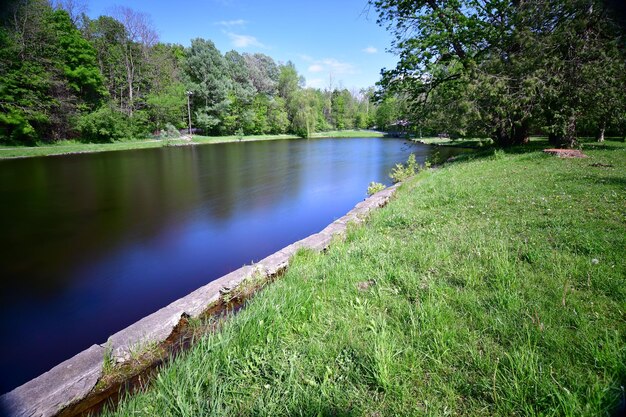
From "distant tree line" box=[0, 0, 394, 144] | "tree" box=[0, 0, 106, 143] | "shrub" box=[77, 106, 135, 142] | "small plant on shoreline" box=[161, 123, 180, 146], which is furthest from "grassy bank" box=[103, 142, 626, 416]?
"small plant on shoreline" box=[161, 123, 180, 146]

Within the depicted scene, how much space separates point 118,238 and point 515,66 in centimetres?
1825

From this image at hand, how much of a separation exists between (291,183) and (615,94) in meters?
15.2

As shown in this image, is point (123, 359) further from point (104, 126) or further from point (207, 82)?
point (207, 82)

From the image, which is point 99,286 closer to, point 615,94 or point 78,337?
point 78,337

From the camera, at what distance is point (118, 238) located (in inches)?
A: 305

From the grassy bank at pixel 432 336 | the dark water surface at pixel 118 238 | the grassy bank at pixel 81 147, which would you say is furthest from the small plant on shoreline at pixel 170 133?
the grassy bank at pixel 432 336

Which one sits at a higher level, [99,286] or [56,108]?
[56,108]

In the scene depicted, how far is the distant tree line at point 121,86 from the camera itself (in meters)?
26.1

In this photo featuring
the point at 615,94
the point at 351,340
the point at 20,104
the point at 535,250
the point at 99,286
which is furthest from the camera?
the point at 20,104

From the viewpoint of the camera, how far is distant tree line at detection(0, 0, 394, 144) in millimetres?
26125

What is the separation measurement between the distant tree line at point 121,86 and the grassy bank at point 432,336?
19007 mm

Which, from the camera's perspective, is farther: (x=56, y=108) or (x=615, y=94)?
(x=56, y=108)

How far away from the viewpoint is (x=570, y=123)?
545 inches

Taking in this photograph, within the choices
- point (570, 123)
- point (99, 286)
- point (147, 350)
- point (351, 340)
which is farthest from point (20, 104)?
point (570, 123)
